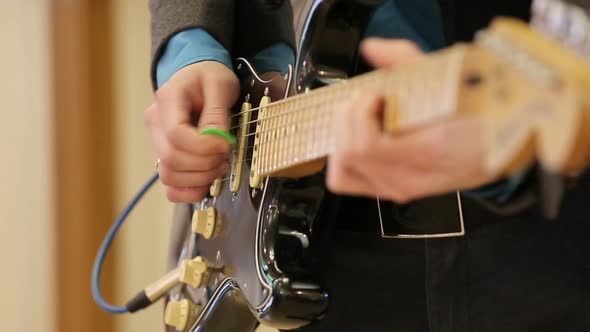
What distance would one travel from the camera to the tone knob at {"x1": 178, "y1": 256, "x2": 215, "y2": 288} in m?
0.89

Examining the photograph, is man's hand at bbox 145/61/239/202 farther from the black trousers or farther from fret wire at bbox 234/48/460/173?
the black trousers

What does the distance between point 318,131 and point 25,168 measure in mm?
1309

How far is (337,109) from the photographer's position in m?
0.50

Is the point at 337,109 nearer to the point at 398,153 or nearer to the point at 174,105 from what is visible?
the point at 398,153

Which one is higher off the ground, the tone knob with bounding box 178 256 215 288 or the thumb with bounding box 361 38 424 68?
the thumb with bounding box 361 38 424 68

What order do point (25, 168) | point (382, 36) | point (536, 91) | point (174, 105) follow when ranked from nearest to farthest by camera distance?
1. point (536, 91)
2. point (382, 36)
3. point (174, 105)
4. point (25, 168)

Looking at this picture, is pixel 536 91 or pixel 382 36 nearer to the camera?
pixel 536 91

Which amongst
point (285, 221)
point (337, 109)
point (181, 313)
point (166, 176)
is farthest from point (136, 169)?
point (337, 109)

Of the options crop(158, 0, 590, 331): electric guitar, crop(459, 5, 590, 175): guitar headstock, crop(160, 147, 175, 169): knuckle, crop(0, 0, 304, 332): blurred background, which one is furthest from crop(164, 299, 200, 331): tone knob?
crop(0, 0, 304, 332): blurred background

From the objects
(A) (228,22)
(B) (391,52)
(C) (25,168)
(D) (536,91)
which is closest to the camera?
(D) (536,91)

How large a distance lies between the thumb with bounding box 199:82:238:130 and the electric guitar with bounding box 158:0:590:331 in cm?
2

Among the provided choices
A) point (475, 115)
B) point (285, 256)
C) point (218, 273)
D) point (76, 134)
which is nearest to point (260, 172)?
point (285, 256)

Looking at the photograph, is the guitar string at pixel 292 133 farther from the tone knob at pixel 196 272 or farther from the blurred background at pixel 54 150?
the blurred background at pixel 54 150

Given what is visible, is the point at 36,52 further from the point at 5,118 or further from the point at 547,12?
the point at 547,12
